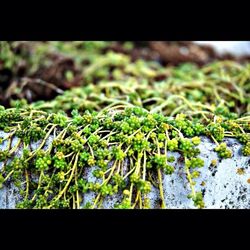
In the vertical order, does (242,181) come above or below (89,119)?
below

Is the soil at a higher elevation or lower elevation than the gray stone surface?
higher

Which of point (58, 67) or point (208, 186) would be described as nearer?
point (208, 186)

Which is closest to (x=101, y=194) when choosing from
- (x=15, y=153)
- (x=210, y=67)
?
(x=15, y=153)

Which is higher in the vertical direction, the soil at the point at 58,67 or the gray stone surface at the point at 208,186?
the soil at the point at 58,67

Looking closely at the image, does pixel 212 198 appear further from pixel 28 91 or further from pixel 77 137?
pixel 28 91

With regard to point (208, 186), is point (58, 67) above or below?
above

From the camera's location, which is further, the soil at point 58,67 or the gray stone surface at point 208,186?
the soil at point 58,67

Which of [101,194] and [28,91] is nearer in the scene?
[101,194]

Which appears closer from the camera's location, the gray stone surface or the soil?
the gray stone surface
